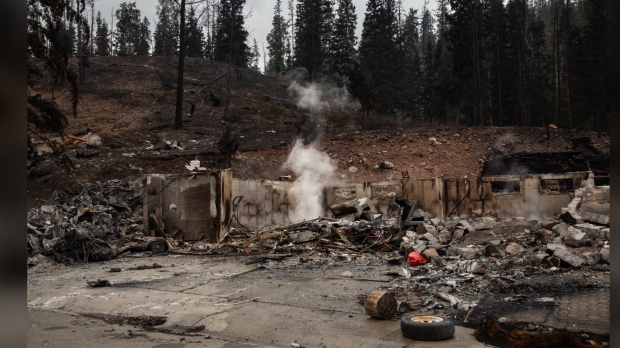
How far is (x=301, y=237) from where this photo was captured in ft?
46.7

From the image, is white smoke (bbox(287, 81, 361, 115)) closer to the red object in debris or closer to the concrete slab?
the red object in debris

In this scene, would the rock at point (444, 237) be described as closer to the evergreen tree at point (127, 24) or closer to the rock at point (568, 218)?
the rock at point (568, 218)

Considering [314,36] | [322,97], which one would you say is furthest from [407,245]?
[314,36]

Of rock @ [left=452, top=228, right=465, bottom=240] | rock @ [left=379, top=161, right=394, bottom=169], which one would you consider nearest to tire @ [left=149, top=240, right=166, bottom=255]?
rock @ [left=452, top=228, right=465, bottom=240]

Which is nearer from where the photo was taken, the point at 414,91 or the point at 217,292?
the point at 217,292

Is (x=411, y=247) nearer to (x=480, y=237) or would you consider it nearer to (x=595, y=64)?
(x=480, y=237)

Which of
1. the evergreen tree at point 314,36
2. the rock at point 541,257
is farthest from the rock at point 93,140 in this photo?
the evergreen tree at point 314,36

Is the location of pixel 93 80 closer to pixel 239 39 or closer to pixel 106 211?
pixel 239 39

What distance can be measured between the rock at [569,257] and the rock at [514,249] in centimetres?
158

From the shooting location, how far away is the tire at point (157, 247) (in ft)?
45.1

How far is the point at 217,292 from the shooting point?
8.59 m

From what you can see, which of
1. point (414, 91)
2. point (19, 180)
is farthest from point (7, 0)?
point (414, 91)

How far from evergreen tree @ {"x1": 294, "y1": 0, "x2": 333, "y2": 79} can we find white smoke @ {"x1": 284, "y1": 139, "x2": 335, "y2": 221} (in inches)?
923

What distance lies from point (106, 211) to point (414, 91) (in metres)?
37.9
